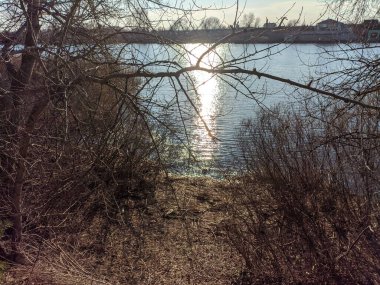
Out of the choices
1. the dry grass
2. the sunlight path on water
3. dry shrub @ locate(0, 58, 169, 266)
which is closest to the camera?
the sunlight path on water

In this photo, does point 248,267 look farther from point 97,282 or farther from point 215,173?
point 215,173

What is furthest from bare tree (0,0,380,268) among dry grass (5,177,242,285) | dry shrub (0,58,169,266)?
dry grass (5,177,242,285)

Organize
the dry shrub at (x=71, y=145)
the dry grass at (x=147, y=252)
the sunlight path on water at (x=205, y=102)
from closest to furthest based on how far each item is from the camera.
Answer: the sunlight path on water at (x=205, y=102) → the dry shrub at (x=71, y=145) → the dry grass at (x=147, y=252)

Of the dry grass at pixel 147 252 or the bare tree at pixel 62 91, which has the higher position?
the bare tree at pixel 62 91

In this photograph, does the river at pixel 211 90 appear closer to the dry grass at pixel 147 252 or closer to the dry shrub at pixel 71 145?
the dry shrub at pixel 71 145

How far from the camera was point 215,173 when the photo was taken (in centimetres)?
1124

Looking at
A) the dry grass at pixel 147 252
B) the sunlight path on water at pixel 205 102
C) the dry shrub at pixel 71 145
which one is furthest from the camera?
the dry grass at pixel 147 252

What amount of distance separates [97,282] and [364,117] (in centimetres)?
360

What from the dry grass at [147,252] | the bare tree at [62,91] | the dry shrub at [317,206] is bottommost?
the dry grass at [147,252]

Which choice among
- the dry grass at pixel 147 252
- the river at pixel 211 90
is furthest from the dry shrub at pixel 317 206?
the river at pixel 211 90

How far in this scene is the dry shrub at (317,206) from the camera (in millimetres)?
5016

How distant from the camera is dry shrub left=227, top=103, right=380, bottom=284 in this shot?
5.02m

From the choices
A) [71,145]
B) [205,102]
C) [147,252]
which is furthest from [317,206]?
[205,102]

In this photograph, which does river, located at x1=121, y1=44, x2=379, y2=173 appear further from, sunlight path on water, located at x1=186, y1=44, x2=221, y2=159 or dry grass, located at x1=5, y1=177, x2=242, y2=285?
dry grass, located at x1=5, y1=177, x2=242, y2=285
